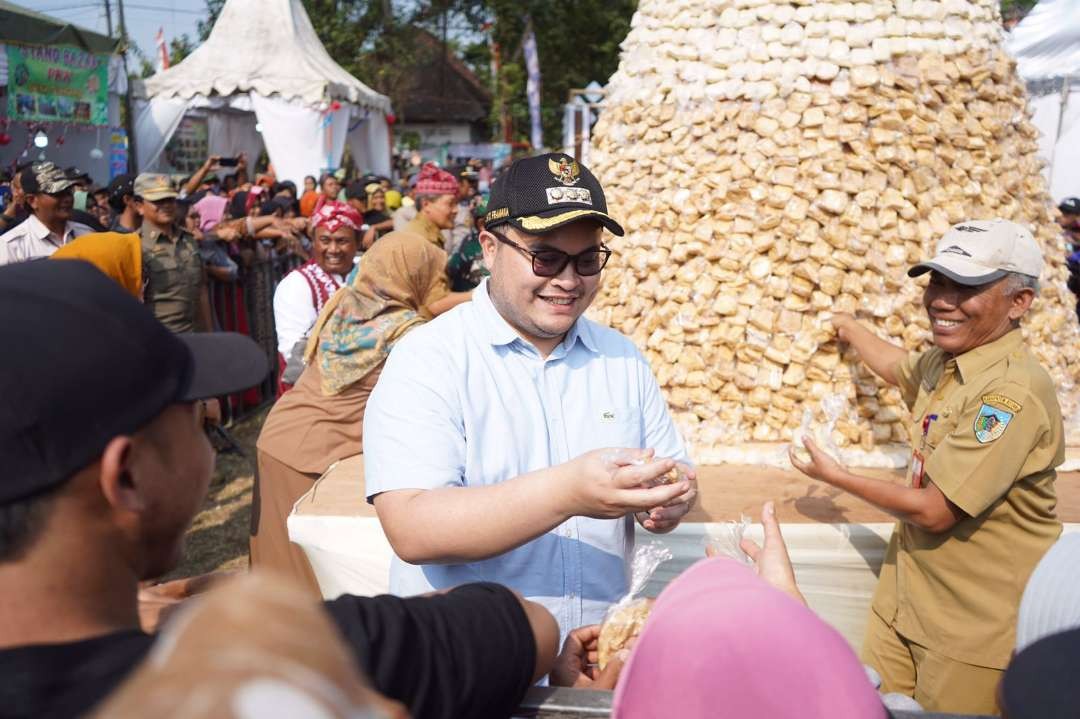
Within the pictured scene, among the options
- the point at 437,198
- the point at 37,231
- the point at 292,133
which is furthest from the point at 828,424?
Result: the point at 292,133

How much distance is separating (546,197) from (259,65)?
13.9m

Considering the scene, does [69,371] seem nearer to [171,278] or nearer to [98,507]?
[98,507]

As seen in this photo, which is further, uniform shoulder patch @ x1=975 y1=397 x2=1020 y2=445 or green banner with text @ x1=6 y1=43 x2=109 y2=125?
green banner with text @ x1=6 y1=43 x2=109 y2=125

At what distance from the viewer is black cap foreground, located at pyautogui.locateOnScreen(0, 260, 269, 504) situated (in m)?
0.87

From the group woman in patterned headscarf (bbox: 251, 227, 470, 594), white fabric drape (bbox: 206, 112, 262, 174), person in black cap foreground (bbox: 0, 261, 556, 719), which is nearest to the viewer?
person in black cap foreground (bbox: 0, 261, 556, 719)

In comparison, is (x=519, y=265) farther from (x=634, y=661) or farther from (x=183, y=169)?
(x=183, y=169)

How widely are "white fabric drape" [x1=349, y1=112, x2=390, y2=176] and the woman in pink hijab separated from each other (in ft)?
53.1

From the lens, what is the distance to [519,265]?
194 cm

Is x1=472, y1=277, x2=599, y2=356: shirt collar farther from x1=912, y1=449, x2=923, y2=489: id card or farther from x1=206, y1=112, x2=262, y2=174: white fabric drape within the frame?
x1=206, y1=112, x2=262, y2=174: white fabric drape

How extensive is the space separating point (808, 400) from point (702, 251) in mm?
938

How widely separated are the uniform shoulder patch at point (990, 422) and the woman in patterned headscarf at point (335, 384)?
7.71 feet

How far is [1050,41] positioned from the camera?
12.4 meters

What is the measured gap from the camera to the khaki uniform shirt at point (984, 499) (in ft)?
7.51

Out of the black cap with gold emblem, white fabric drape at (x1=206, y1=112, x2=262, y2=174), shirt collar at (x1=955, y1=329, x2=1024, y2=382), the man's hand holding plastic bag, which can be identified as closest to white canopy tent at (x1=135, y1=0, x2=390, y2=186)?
white fabric drape at (x1=206, y1=112, x2=262, y2=174)
